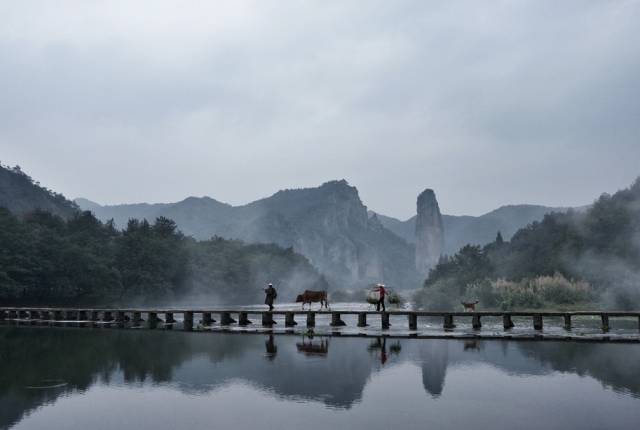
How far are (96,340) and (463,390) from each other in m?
22.5

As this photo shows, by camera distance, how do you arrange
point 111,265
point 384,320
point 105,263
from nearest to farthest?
1. point 384,320
2. point 105,263
3. point 111,265

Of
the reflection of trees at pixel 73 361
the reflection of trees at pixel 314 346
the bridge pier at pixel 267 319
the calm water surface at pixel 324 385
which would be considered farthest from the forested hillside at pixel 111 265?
the calm water surface at pixel 324 385

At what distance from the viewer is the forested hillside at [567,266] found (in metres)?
60.9

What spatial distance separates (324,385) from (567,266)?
2722 inches

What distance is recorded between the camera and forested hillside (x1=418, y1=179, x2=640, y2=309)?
60906mm

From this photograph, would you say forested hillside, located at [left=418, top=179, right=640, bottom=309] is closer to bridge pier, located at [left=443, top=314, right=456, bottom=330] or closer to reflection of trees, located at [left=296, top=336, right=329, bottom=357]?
bridge pier, located at [left=443, top=314, right=456, bottom=330]

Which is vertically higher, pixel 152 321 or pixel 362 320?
pixel 362 320

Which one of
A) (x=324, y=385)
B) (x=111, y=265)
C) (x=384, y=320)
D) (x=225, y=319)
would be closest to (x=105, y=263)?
(x=111, y=265)

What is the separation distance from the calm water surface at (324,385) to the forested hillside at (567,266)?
35.1m

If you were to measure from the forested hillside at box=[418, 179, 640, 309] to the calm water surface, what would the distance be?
115 ft

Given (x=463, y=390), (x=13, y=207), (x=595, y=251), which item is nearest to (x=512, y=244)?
(x=595, y=251)

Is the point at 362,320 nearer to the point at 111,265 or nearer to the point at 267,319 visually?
the point at 267,319

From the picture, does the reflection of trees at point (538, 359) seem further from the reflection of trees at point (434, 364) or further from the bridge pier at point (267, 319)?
the bridge pier at point (267, 319)

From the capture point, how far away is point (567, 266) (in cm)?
7925
